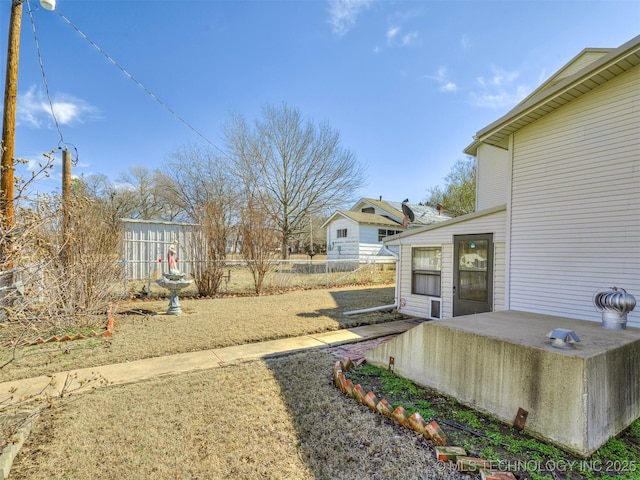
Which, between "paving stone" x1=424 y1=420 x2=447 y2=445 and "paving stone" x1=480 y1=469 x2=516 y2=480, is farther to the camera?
"paving stone" x1=424 y1=420 x2=447 y2=445

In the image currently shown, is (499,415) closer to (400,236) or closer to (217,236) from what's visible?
(400,236)

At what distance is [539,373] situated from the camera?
253 centimetres

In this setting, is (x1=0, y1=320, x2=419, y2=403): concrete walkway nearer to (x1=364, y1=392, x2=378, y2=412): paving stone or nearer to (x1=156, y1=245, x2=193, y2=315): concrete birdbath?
(x1=364, y1=392, x2=378, y2=412): paving stone

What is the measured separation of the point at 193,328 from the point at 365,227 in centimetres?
1635

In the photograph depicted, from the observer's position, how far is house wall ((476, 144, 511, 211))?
9.24m

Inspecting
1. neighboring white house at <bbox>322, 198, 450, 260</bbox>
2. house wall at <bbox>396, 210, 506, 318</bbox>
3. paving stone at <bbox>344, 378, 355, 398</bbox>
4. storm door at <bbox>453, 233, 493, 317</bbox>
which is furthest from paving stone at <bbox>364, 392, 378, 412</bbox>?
neighboring white house at <bbox>322, 198, 450, 260</bbox>

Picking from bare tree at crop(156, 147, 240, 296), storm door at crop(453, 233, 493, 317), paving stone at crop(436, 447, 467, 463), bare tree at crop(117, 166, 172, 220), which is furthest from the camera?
bare tree at crop(117, 166, 172, 220)

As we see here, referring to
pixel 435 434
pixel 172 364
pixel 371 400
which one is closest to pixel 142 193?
pixel 172 364

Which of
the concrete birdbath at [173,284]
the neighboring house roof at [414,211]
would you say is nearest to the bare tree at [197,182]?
the concrete birdbath at [173,284]

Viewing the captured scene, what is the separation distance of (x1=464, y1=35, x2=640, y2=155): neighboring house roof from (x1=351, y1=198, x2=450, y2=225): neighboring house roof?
1174 centimetres

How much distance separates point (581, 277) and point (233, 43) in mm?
11285

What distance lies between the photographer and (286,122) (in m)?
20.0

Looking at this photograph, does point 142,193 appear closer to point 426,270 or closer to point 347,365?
point 426,270

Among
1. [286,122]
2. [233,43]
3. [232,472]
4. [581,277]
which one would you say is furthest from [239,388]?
[286,122]
